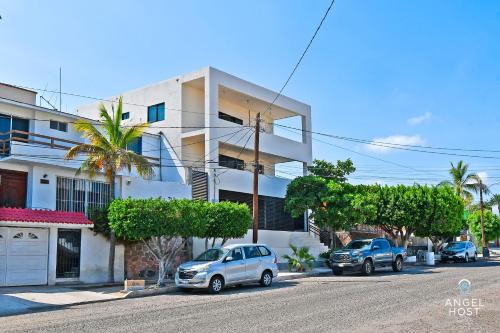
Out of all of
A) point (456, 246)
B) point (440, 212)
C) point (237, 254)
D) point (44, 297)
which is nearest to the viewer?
point (44, 297)

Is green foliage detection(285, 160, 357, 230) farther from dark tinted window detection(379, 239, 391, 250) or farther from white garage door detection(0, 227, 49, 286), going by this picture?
white garage door detection(0, 227, 49, 286)

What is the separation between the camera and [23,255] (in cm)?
1991

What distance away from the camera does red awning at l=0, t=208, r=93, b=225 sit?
60.7 ft

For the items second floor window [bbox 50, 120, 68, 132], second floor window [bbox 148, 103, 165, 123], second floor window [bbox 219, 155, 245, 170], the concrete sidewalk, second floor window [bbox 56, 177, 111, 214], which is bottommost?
the concrete sidewalk

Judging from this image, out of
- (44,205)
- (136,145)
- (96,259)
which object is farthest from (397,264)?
(44,205)

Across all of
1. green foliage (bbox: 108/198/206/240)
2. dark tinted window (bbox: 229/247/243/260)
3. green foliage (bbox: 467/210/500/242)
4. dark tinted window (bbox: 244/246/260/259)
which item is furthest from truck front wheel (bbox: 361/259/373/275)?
green foliage (bbox: 467/210/500/242)

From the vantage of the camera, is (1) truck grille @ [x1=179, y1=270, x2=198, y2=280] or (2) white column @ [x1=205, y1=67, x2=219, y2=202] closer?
(1) truck grille @ [x1=179, y1=270, x2=198, y2=280]

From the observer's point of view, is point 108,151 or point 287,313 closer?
point 287,313

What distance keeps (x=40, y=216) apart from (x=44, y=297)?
382 centimetres

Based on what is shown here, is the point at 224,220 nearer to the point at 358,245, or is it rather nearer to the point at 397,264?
the point at 358,245

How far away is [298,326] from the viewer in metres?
10.4

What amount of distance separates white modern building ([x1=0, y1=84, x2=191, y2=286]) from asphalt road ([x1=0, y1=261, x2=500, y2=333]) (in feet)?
18.9

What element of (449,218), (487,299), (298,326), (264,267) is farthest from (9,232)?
(449,218)

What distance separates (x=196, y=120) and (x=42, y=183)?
1178cm
